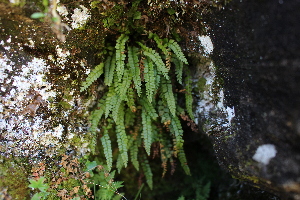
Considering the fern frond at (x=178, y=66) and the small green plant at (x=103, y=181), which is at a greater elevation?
the fern frond at (x=178, y=66)

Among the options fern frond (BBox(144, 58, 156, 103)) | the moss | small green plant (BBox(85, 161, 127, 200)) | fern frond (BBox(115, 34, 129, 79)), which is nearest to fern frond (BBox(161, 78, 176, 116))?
fern frond (BBox(144, 58, 156, 103))

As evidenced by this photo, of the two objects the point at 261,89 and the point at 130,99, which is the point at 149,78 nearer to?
the point at 130,99

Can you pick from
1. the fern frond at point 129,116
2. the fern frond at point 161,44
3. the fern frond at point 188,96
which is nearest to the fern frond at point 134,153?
the fern frond at point 129,116

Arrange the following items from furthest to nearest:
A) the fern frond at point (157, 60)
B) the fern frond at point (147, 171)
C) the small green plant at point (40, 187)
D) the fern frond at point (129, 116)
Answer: the fern frond at point (147, 171) → the fern frond at point (129, 116) → the fern frond at point (157, 60) → the small green plant at point (40, 187)

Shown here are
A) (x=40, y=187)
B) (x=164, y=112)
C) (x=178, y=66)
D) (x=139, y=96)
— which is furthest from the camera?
(x=164, y=112)

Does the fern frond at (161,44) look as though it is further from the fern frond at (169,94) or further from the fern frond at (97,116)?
the fern frond at (97,116)

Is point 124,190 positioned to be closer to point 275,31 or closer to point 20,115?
point 20,115

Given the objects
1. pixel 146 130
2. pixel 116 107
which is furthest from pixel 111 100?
pixel 146 130
